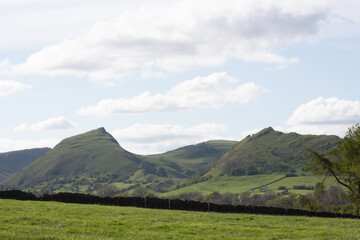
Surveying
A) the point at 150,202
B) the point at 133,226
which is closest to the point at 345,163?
the point at 150,202

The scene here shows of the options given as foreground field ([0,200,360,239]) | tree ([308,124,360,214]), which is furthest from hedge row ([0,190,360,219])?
tree ([308,124,360,214])

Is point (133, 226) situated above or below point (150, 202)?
below

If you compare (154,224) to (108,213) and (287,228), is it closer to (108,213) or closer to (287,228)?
(108,213)

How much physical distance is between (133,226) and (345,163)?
55.0 meters

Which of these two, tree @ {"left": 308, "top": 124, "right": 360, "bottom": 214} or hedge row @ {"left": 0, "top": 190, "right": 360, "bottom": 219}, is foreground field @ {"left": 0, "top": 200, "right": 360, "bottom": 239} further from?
tree @ {"left": 308, "top": 124, "right": 360, "bottom": 214}

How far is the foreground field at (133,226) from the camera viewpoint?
93.2 ft

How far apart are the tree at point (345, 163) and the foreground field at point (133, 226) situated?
3569 centimetres

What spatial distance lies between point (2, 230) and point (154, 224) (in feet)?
38.2

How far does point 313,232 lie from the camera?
3559 cm

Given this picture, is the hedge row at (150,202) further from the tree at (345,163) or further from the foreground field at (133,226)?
the tree at (345,163)

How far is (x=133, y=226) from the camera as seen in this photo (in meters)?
32.8

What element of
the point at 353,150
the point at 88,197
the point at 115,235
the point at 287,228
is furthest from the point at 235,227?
the point at 353,150

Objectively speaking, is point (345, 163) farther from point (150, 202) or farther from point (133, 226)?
point (133, 226)

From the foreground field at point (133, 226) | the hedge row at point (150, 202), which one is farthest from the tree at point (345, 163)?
the foreground field at point (133, 226)
